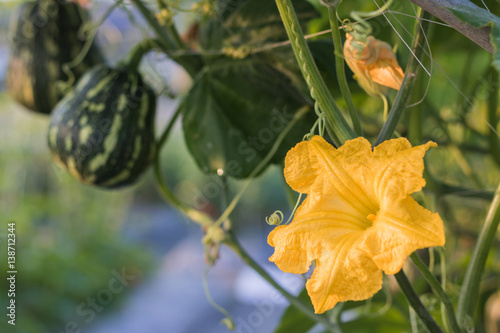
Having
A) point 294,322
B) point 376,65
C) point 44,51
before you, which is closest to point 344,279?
point 376,65

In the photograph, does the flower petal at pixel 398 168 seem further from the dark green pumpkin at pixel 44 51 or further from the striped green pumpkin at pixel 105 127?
the dark green pumpkin at pixel 44 51

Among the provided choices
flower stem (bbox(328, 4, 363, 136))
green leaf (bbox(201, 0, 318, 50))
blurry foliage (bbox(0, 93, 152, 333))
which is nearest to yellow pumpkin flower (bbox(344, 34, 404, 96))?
flower stem (bbox(328, 4, 363, 136))

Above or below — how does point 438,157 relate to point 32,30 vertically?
below

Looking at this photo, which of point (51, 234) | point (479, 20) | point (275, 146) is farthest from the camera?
point (51, 234)

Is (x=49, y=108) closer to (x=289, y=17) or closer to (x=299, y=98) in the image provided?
(x=299, y=98)

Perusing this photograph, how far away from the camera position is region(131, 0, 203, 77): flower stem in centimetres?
43

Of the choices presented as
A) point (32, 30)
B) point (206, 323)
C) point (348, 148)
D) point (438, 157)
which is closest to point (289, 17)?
point (348, 148)

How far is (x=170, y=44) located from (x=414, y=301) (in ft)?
1.04

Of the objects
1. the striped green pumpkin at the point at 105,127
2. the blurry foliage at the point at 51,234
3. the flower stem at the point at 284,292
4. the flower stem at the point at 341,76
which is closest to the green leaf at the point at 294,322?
the flower stem at the point at 284,292

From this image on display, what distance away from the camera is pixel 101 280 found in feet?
8.30

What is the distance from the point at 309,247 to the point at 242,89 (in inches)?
9.5

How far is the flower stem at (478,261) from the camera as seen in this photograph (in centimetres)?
29

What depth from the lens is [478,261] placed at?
29 centimetres

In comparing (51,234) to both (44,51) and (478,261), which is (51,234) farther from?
(478,261)
